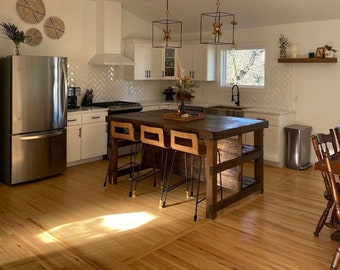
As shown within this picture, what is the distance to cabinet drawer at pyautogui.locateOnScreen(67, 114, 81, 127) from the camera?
579 cm

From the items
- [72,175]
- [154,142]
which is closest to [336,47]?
[154,142]

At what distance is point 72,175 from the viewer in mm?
5586

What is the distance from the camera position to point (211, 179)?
3943 mm

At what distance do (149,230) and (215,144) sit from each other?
3.55ft

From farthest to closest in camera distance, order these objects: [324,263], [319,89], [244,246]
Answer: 1. [319,89]
2. [244,246]
3. [324,263]

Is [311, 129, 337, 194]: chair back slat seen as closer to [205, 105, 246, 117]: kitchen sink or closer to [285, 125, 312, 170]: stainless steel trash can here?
[285, 125, 312, 170]: stainless steel trash can

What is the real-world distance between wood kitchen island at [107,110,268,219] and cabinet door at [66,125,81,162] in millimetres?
1070

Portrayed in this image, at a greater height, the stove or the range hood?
the range hood

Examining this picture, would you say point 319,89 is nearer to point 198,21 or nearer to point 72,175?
point 198,21

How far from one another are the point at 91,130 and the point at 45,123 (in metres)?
1.06

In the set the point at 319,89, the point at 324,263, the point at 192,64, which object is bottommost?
the point at 324,263

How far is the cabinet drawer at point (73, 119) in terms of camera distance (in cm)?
579

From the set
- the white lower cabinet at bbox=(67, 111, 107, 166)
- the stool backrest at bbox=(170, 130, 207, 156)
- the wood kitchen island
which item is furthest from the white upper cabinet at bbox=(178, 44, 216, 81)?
the stool backrest at bbox=(170, 130, 207, 156)

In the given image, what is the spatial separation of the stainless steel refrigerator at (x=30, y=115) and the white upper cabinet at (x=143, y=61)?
2047 millimetres
